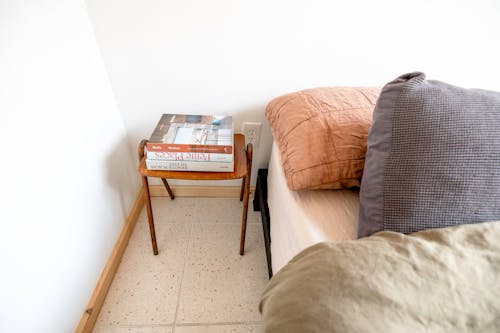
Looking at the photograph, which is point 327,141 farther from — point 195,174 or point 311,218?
point 195,174

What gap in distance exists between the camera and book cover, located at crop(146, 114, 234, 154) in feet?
2.48

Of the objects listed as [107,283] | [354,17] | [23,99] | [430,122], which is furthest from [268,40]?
[107,283]

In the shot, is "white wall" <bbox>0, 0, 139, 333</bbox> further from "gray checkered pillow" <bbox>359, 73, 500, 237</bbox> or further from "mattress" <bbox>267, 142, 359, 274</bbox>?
"gray checkered pillow" <bbox>359, 73, 500, 237</bbox>

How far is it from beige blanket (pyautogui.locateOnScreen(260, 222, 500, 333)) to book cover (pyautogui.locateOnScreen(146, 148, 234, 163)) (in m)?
0.45

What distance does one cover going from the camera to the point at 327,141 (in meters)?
0.64

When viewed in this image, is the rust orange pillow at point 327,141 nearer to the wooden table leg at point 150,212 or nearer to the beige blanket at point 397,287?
the beige blanket at point 397,287

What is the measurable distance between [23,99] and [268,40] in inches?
30.0

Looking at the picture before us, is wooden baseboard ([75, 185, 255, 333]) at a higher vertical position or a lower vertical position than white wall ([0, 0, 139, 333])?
lower

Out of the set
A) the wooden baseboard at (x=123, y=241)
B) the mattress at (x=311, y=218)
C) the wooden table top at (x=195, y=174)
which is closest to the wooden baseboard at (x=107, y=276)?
the wooden baseboard at (x=123, y=241)

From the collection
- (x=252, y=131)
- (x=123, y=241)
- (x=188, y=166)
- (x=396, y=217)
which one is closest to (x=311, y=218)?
(x=396, y=217)

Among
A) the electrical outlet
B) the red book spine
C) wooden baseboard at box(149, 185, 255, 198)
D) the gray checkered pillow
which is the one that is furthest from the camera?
wooden baseboard at box(149, 185, 255, 198)

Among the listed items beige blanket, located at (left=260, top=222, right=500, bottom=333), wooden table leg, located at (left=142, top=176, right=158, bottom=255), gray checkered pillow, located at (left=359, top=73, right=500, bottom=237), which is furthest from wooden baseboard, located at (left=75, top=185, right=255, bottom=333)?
gray checkered pillow, located at (left=359, top=73, right=500, bottom=237)

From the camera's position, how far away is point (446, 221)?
448 mm

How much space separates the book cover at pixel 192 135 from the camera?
2.48 feet
